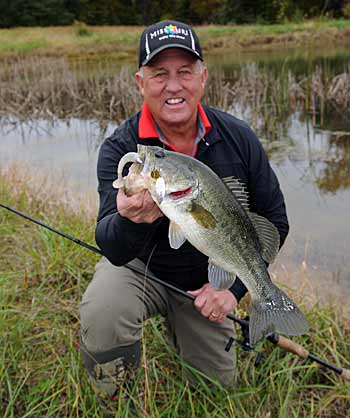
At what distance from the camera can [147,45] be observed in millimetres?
2713

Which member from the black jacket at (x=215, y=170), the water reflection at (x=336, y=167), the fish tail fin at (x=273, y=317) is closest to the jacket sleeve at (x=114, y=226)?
the black jacket at (x=215, y=170)

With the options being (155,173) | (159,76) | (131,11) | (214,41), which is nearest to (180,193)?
(155,173)

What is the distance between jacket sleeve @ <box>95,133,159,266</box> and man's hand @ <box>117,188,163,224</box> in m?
0.06

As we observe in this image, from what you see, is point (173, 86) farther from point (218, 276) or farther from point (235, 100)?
point (235, 100)

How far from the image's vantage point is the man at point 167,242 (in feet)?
8.27

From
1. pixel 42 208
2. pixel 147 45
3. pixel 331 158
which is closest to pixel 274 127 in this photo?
pixel 331 158

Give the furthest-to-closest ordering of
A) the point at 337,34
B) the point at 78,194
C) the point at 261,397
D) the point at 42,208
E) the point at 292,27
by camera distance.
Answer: the point at 292,27 → the point at 337,34 → the point at 78,194 → the point at 42,208 → the point at 261,397

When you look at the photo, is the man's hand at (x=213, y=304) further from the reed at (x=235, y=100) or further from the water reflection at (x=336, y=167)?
the reed at (x=235, y=100)

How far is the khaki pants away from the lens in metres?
2.49

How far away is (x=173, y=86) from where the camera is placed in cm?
264

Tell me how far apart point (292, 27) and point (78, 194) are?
28125mm

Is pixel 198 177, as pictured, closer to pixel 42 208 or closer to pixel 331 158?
pixel 42 208

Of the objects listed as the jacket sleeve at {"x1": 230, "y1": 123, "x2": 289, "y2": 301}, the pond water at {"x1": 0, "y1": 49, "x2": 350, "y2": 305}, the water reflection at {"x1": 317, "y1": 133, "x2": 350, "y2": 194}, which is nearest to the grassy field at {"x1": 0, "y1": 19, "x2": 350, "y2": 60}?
the pond water at {"x1": 0, "y1": 49, "x2": 350, "y2": 305}

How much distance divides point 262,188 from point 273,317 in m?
0.90
